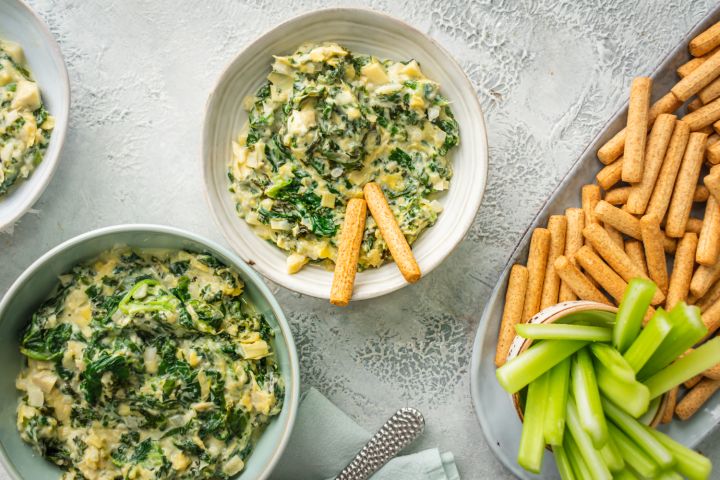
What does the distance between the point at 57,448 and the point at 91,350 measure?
13.4 inches

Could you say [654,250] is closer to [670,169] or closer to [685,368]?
[670,169]

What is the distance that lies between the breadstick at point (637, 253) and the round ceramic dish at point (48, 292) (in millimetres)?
1119

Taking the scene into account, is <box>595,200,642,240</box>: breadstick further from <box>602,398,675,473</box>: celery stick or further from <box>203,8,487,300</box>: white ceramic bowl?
<box>602,398,675,473</box>: celery stick

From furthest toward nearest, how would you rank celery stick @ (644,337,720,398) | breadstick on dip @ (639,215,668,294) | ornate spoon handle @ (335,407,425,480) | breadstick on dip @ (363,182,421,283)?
ornate spoon handle @ (335,407,425,480), breadstick on dip @ (639,215,668,294), breadstick on dip @ (363,182,421,283), celery stick @ (644,337,720,398)

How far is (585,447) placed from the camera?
6.41ft

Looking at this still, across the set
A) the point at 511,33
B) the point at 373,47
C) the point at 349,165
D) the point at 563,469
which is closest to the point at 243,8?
the point at 373,47

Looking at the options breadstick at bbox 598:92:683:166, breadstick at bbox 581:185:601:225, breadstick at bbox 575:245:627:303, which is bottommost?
breadstick at bbox 575:245:627:303

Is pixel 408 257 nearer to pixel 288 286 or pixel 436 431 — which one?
pixel 288 286

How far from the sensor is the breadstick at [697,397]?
2.21 m

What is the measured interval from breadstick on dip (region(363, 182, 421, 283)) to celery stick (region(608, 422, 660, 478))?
73cm

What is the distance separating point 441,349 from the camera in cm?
239

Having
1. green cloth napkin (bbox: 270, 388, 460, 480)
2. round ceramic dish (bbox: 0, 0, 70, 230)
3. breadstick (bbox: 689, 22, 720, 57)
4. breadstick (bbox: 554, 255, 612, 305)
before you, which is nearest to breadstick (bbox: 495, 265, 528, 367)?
breadstick (bbox: 554, 255, 612, 305)

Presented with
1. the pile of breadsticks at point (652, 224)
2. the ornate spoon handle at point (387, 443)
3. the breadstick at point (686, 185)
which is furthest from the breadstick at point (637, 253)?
the ornate spoon handle at point (387, 443)

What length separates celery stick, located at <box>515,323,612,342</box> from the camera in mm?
1942
